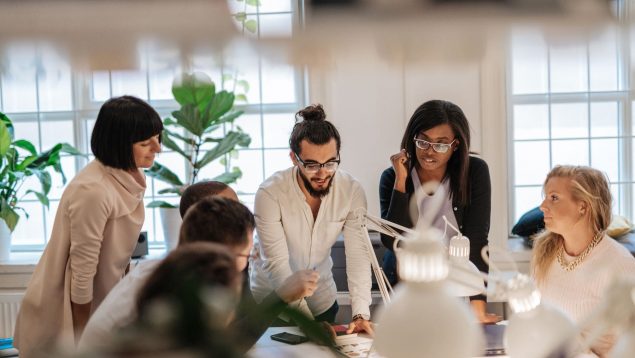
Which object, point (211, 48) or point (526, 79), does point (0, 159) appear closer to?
point (526, 79)

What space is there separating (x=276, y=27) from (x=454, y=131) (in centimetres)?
255

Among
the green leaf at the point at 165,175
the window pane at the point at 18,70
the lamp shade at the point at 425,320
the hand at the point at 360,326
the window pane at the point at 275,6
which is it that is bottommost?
the hand at the point at 360,326

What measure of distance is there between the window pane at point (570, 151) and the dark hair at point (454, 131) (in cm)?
236

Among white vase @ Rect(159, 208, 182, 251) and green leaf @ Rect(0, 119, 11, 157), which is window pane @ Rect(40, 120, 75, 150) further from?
white vase @ Rect(159, 208, 182, 251)

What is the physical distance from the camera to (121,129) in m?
2.16

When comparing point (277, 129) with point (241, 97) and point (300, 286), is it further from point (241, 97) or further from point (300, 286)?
point (300, 286)

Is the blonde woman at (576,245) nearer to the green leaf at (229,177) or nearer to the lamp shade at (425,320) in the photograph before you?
the lamp shade at (425,320)

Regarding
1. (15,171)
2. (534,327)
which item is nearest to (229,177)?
(15,171)

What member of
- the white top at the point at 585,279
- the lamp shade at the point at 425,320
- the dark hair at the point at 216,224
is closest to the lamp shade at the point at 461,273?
the dark hair at the point at 216,224

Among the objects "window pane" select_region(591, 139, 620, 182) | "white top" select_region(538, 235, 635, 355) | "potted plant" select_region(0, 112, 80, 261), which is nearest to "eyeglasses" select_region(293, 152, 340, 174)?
"white top" select_region(538, 235, 635, 355)

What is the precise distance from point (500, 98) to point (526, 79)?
463 mm

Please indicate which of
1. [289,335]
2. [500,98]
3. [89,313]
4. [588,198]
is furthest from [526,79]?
[89,313]

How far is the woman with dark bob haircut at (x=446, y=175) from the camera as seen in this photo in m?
2.68

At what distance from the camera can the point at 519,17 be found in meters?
0.21
